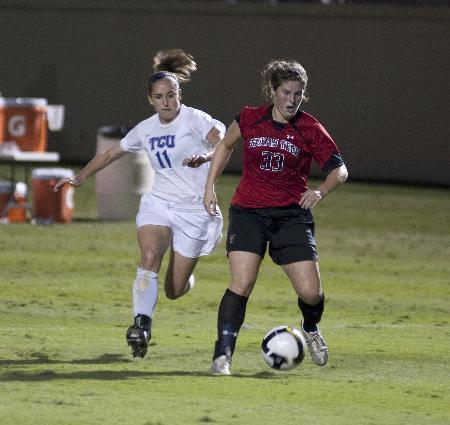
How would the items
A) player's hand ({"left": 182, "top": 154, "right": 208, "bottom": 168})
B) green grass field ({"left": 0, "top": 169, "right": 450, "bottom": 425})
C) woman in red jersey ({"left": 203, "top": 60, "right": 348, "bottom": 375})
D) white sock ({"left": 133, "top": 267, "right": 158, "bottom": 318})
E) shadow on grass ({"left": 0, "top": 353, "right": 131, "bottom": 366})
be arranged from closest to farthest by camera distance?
green grass field ({"left": 0, "top": 169, "right": 450, "bottom": 425}) < woman in red jersey ({"left": 203, "top": 60, "right": 348, "bottom": 375}) < shadow on grass ({"left": 0, "top": 353, "right": 131, "bottom": 366}) < white sock ({"left": 133, "top": 267, "right": 158, "bottom": 318}) < player's hand ({"left": 182, "top": 154, "right": 208, "bottom": 168})

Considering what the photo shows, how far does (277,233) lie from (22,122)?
1283 cm

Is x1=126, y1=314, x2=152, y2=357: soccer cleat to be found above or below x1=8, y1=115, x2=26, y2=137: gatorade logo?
below

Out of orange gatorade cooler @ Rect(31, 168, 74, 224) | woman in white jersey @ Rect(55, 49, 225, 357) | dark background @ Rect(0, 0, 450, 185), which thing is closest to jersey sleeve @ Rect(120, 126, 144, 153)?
woman in white jersey @ Rect(55, 49, 225, 357)

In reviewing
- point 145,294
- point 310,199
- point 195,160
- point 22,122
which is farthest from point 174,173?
point 22,122

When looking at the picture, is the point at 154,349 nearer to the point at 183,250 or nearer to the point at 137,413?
the point at 183,250

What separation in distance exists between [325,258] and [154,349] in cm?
736

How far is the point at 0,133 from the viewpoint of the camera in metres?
21.9

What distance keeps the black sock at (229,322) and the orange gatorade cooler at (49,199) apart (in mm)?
11347

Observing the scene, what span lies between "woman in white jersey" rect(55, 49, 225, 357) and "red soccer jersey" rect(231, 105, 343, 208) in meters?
0.66

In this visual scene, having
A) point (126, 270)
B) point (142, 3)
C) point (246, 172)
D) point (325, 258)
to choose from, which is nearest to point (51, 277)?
point (126, 270)

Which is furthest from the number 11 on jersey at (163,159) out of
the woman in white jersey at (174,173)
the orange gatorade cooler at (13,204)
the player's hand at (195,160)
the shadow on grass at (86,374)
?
the orange gatorade cooler at (13,204)

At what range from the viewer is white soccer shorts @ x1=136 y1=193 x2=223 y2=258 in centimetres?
1070

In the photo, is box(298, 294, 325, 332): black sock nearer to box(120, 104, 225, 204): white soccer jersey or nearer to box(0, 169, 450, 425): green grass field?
box(0, 169, 450, 425): green grass field

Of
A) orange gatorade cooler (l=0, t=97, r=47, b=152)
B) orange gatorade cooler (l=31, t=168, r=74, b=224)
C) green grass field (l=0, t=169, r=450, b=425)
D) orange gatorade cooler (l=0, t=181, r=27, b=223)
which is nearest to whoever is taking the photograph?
green grass field (l=0, t=169, r=450, b=425)
